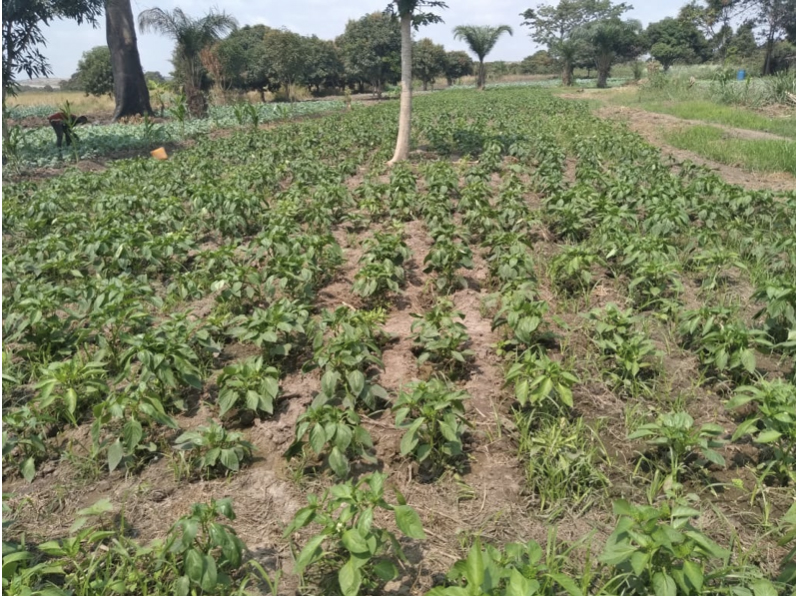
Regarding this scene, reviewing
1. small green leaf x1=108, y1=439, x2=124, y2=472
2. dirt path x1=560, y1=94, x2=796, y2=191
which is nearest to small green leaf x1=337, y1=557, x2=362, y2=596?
small green leaf x1=108, y1=439, x2=124, y2=472

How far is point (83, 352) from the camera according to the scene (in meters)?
4.13

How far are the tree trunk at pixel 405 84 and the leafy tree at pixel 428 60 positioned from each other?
145 feet

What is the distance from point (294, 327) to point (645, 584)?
2429 mm

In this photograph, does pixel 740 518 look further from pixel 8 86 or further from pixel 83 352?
pixel 8 86

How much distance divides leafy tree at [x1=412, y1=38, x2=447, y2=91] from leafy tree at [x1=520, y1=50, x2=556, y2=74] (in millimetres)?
24694

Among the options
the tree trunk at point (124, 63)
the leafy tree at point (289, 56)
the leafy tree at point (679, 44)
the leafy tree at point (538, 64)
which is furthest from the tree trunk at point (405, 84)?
the leafy tree at point (538, 64)

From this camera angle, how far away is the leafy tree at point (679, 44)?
54188 millimetres

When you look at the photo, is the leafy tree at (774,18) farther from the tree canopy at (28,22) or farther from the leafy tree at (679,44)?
the tree canopy at (28,22)

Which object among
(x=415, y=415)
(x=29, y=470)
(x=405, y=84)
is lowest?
(x=29, y=470)

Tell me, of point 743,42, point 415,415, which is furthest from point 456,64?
point 415,415

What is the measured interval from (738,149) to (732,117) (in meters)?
6.48

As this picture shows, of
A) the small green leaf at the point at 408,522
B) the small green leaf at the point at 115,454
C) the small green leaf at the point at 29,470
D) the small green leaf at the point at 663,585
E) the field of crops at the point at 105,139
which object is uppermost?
the field of crops at the point at 105,139

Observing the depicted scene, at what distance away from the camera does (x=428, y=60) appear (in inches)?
2077

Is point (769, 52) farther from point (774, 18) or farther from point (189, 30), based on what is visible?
point (189, 30)
